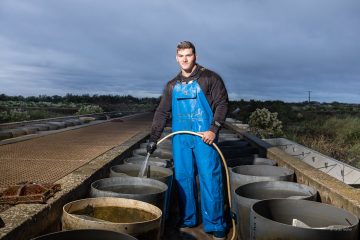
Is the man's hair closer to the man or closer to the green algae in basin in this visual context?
the man

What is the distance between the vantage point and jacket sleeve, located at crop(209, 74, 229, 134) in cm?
466

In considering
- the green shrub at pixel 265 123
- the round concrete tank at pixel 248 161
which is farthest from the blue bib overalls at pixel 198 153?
the green shrub at pixel 265 123

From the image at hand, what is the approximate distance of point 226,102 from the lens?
475 centimetres

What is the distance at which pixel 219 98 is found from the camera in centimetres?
472

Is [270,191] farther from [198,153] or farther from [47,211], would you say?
A: [47,211]

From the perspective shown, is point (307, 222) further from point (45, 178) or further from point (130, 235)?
point (45, 178)

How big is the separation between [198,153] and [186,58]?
1091 mm

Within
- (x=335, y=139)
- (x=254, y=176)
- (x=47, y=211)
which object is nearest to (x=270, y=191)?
(x=254, y=176)

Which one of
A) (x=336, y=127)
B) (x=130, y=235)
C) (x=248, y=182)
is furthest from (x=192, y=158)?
(x=336, y=127)

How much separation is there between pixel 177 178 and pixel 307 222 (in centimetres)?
174

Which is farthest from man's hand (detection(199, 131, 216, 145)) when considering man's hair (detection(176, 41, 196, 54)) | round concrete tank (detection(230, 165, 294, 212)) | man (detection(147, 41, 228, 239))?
man's hair (detection(176, 41, 196, 54))

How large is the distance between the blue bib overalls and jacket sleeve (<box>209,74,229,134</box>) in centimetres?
11

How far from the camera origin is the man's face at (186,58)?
469cm

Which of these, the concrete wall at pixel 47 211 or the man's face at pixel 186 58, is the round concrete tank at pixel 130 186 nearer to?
the concrete wall at pixel 47 211
